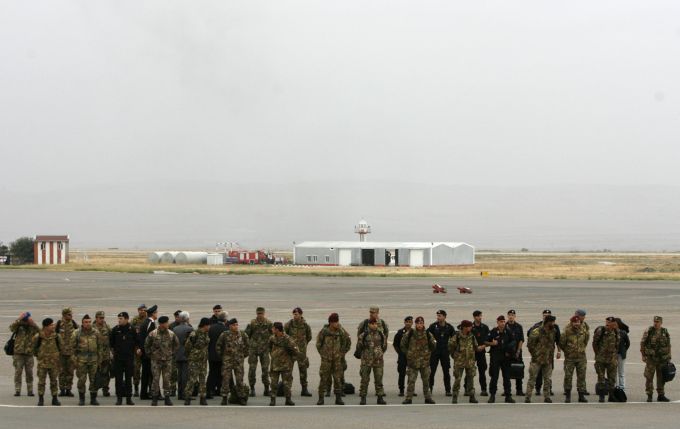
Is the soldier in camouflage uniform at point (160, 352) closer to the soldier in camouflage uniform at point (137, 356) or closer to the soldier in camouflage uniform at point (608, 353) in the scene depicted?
the soldier in camouflage uniform at point (137, 356)

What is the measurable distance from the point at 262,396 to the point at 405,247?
94691 mm

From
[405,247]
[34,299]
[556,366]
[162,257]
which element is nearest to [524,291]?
[34,299]

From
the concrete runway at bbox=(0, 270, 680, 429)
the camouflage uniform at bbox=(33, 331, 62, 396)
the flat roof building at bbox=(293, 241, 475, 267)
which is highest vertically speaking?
the flat roof building at bbox=(293, 241, 475, 267)

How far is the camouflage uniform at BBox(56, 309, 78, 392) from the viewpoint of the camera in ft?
66.1

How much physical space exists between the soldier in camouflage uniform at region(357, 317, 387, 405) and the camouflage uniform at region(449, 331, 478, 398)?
1541 millimetres

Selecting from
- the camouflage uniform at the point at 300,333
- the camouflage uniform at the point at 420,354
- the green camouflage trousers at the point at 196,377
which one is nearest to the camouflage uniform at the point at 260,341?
the camouflage uniform at the point at 300,333

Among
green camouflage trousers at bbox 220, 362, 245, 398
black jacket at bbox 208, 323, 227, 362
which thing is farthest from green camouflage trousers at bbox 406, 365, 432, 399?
black jacket at bbox 208, 323, 227, 362

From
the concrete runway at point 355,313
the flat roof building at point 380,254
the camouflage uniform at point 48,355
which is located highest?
the flat roof building at point 380,254

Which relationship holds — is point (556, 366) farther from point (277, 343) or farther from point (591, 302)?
point (591, 302)

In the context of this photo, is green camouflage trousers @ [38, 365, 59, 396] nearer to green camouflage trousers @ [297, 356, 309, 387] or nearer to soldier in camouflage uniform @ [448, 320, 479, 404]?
green camouflage trousers @ [297, 356, 309, 387]

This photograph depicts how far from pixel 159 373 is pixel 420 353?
17.6 ft

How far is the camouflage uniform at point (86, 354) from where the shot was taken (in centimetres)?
1952

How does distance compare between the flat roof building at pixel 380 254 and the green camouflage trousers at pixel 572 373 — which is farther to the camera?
the flat roof building at pixel 380 254

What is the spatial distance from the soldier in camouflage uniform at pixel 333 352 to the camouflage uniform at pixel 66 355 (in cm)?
514
